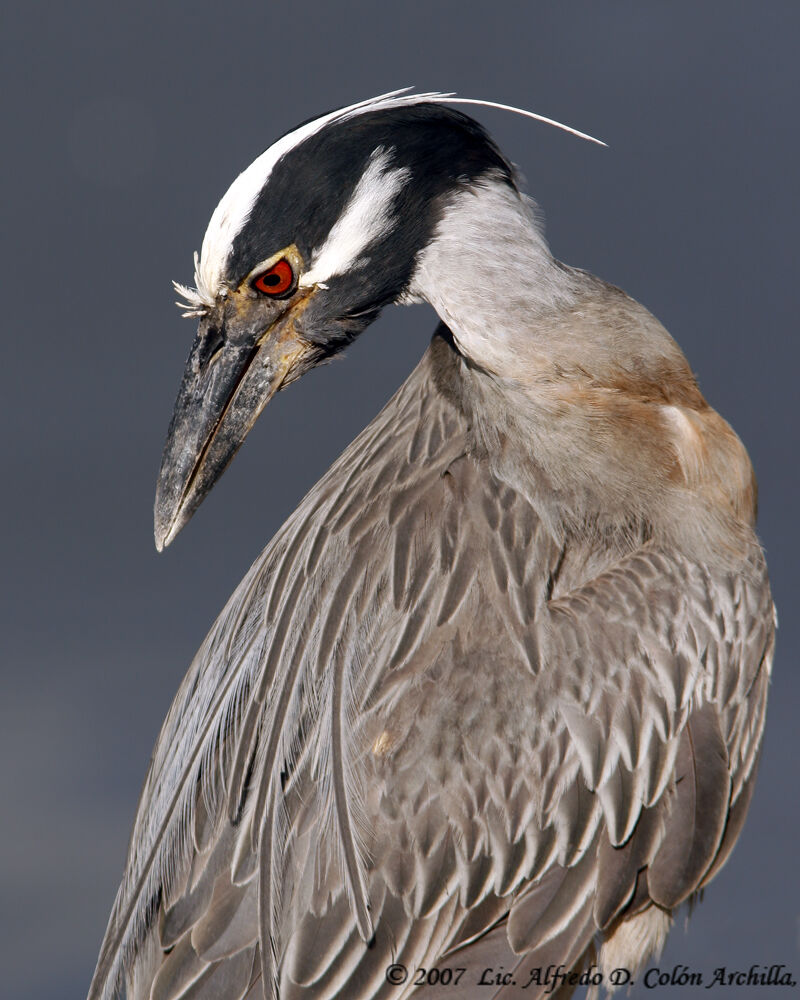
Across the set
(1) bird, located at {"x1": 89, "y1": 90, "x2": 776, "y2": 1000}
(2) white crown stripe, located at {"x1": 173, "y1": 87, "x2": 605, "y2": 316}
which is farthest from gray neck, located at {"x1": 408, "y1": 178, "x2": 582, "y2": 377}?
(2) white crown stripe, located at {"x1": 173, "y1": 87, "x2": 605, "y2": 316}

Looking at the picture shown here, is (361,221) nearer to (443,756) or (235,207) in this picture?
(235,207)

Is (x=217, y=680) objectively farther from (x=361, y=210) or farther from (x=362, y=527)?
(x=361, y=210)

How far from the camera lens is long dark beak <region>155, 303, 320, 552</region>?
114 centimetres

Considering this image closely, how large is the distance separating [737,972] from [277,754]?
0.71 m

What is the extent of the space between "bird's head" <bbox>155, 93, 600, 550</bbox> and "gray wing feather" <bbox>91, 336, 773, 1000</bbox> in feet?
0.73

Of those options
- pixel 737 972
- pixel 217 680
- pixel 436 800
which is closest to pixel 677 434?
pixel 436 800

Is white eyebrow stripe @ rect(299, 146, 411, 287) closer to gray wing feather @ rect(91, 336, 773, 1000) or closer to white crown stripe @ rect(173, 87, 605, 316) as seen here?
white crown stripe @ rect(173, 87, 605, 316)

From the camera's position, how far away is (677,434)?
1254 millimetres

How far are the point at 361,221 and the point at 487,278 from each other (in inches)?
5.4

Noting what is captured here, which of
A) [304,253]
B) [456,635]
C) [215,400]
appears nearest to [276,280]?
[304,253]

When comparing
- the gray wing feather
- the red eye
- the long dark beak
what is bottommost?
the gray wing feather

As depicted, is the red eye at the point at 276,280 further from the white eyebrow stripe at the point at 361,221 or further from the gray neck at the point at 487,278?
the gray neck at the point at 487,278

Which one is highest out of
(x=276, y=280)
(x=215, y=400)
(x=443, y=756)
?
(x=276, y=280)

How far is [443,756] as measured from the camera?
1.15 metres
